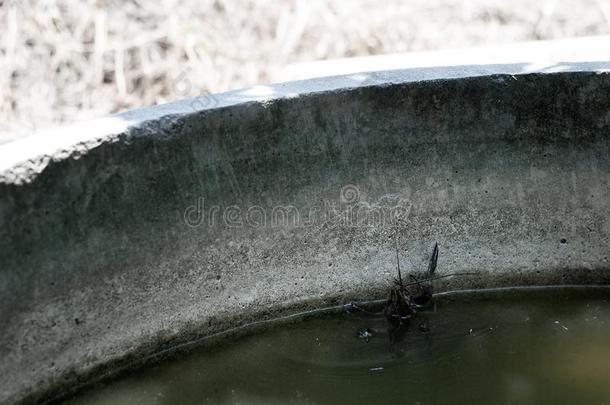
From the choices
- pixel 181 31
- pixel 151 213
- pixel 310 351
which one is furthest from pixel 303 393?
pixel 181 31

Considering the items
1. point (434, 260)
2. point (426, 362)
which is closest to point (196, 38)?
point (434, 260)

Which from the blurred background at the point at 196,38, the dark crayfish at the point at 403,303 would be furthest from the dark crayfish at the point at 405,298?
the blurred background at the point at 196,38

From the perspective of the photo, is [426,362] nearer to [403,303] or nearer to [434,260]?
[403,303]

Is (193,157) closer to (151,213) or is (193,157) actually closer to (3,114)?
(151,213)

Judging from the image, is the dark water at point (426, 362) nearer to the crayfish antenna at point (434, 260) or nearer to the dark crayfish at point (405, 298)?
the dark crayfish at point (405, 298)

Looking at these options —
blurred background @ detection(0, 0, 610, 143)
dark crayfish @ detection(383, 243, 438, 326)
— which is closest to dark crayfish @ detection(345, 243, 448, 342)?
dark crayfish @ detection(383, 243, 438, 326)

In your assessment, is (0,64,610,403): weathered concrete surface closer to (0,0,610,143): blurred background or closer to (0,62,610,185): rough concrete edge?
(0,62,610,185): rough concrete edge
